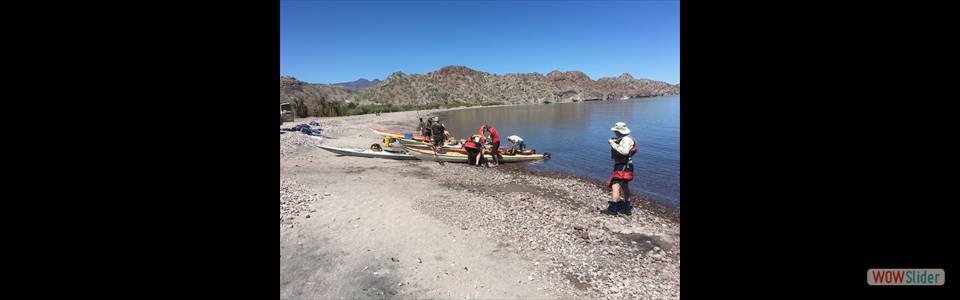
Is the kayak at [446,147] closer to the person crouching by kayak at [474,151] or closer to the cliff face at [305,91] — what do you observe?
the person crouching by kayak at [474,151]

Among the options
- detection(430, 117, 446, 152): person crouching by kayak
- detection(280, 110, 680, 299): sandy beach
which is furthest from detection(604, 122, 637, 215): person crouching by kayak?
detection(430, 117, 446, 152): person crouching by kayak

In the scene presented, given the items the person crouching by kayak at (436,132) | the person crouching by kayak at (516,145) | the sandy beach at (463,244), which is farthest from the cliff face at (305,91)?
the sandy beach at (463,244)

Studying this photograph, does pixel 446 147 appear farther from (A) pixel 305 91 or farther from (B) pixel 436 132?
(A) pixel 305 91

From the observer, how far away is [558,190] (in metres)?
12.0

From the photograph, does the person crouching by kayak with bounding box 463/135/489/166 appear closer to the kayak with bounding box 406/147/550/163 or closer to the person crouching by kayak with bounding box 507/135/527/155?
the kayak with bounding box 406/147/550/163

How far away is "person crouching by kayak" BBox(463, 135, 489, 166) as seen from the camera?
16.1m

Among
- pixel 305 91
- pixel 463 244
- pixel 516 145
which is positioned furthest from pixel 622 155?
pixel 305 91

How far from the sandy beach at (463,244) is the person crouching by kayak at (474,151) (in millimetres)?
4553

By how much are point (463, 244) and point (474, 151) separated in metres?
9.51

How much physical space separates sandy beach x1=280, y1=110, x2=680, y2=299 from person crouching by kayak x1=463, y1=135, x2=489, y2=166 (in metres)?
4.55

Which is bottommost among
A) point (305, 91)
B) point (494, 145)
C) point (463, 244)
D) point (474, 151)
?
point (463, 244)

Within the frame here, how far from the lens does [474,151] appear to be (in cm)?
1627
